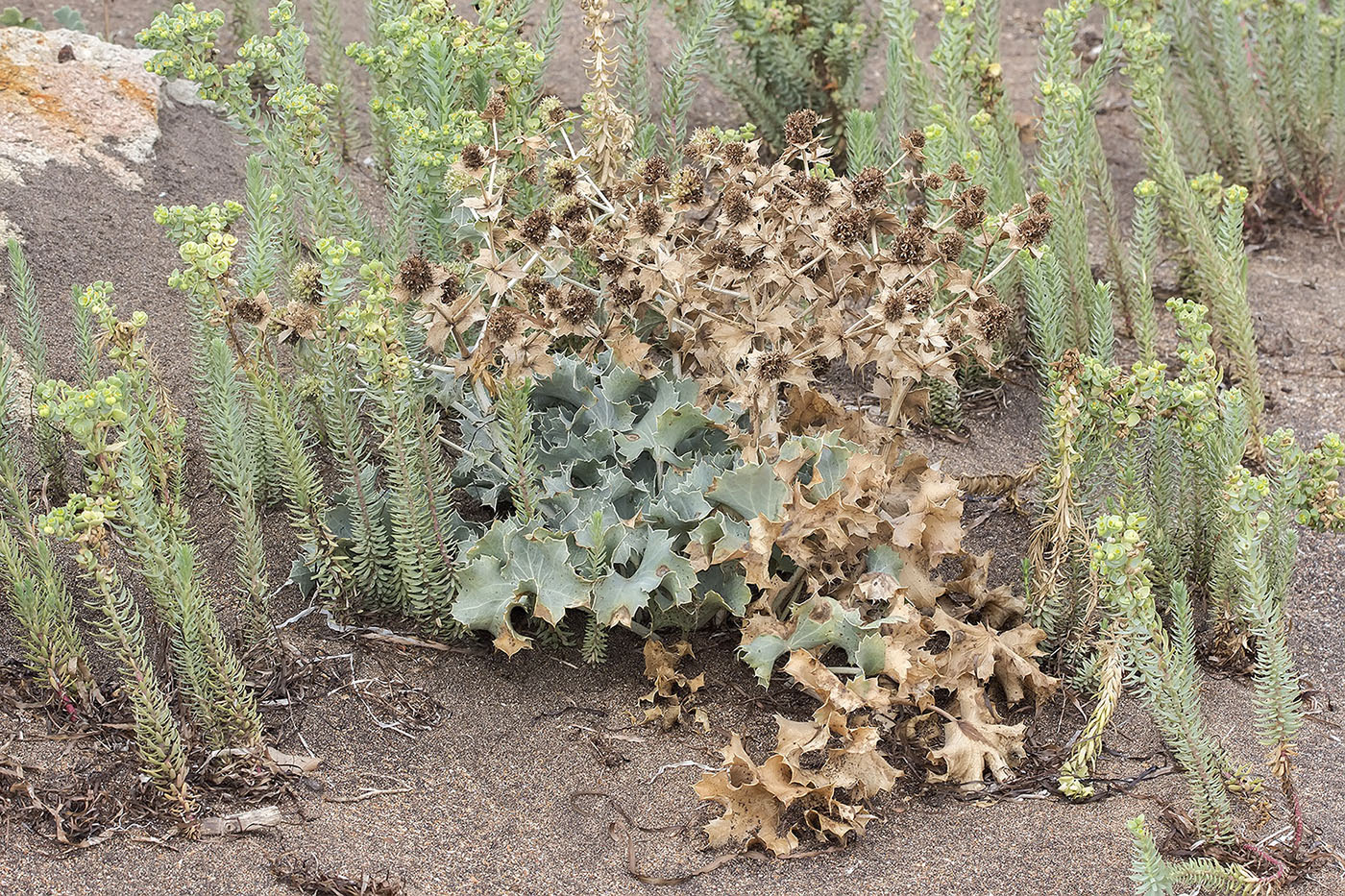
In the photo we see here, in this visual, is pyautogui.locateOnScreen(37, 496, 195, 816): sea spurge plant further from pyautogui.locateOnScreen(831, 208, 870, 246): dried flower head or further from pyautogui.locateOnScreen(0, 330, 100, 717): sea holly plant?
pyautogui.locateOnScreen(831, 208, 870, 246): dried flower head

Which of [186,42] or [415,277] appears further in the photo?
[186,42]

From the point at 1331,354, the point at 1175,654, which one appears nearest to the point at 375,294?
the point at 1175,654

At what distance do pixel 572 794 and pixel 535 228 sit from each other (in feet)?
3.48

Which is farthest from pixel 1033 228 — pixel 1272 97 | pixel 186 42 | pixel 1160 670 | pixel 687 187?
pixel 1272 97

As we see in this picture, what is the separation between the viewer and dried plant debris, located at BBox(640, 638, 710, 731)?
2.54 metres

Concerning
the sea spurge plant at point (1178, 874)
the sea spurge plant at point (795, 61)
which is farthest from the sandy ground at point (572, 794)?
the sea spurge plant at point (795, 61)

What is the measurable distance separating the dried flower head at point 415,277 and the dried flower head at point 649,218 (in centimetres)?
41

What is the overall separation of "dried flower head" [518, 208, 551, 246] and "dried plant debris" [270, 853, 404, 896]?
3.88 feet

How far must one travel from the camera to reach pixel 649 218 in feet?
8.57

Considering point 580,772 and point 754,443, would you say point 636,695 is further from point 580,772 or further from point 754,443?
point 754,443

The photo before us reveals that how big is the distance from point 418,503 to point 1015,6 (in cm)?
539

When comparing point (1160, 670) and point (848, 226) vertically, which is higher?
point (848, 226)

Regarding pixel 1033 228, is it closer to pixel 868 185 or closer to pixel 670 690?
pixel 868 185

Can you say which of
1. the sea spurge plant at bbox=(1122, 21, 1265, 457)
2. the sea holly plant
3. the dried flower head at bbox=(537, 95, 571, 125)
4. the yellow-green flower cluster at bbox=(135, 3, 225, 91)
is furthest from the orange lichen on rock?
the sea spurge plant at bbox=(1122, 21, 1265, 457)
